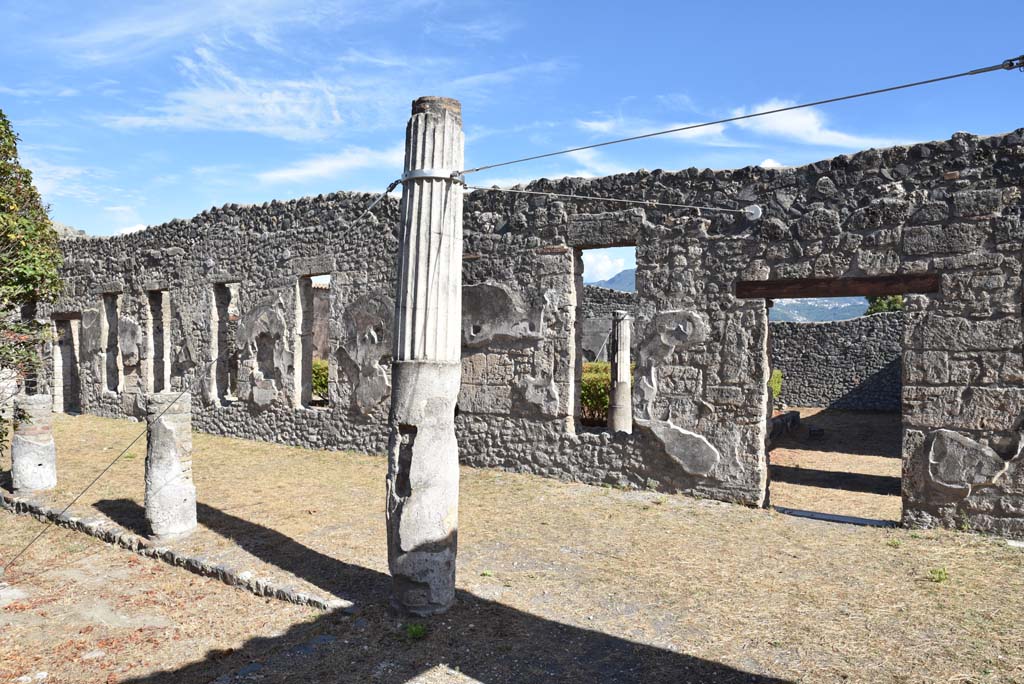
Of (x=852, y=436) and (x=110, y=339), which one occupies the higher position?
(x=110, y=339)

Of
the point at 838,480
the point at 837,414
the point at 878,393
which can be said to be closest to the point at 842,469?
the point at 838,480

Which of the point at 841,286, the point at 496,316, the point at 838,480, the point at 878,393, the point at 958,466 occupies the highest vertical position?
the point at 841,286

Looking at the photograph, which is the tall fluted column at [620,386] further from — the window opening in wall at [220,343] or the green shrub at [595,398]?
the window opening in wall at [220,343]

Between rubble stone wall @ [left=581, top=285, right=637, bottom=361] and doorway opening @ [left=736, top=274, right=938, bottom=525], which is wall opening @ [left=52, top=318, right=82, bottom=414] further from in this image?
doorway opening @ [left=736, top=274, right=938, bottom=525]

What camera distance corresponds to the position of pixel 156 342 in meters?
14.5

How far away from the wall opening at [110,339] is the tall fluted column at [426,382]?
1231 cm

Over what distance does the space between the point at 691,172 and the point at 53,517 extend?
7790mm

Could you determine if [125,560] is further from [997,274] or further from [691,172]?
[997,274]

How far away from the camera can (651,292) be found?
863 centimetres

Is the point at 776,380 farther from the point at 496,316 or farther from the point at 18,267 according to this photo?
the point at 18,267

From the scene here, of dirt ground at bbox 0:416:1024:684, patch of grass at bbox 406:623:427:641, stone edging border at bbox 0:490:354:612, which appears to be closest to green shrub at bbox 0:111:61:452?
stone edging border at bbox 0:490:354:612

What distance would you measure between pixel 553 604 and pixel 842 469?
821 centimetres

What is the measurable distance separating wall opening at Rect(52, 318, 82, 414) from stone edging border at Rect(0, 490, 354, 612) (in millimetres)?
8712

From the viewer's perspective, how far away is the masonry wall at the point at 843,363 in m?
20.5
